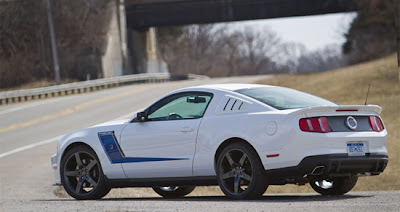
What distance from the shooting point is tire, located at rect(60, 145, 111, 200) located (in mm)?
9383

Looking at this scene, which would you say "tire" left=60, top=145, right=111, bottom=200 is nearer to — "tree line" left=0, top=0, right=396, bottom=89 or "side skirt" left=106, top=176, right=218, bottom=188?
"side skirt" left=106, top=176, right=218, bottom=188

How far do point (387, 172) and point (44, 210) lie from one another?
11166 mm

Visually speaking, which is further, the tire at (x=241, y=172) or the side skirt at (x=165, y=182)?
the side skirt at (x=165, y=182)

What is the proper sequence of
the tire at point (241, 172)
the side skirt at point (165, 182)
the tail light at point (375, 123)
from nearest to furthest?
the tire at point (241, 172) → the tail light at point (375, 123) → the side skirt at point (165, 182)

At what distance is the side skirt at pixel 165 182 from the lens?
27.9 ft

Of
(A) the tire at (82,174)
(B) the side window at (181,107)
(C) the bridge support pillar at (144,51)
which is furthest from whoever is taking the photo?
(C) the bridge support pillar at (144,51)

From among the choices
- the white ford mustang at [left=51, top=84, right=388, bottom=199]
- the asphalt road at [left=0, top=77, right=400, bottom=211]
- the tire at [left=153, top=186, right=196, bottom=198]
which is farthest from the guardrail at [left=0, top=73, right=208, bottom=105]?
the white ford mustang at [left=51, top=84, right=388, bottom=199]

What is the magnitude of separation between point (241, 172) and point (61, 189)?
5.65m

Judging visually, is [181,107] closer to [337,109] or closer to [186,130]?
[186,130]

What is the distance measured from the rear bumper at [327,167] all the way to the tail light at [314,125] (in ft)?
1.00

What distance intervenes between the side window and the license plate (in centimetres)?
191

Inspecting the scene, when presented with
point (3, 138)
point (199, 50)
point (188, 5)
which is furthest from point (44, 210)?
point (199, 50)

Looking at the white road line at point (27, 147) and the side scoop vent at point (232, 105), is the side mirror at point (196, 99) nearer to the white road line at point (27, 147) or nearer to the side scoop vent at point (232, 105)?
the side scoop vent at point (232, 105)

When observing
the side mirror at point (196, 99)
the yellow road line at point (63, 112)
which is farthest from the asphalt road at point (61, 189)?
the side mirror at point (196, 99)
